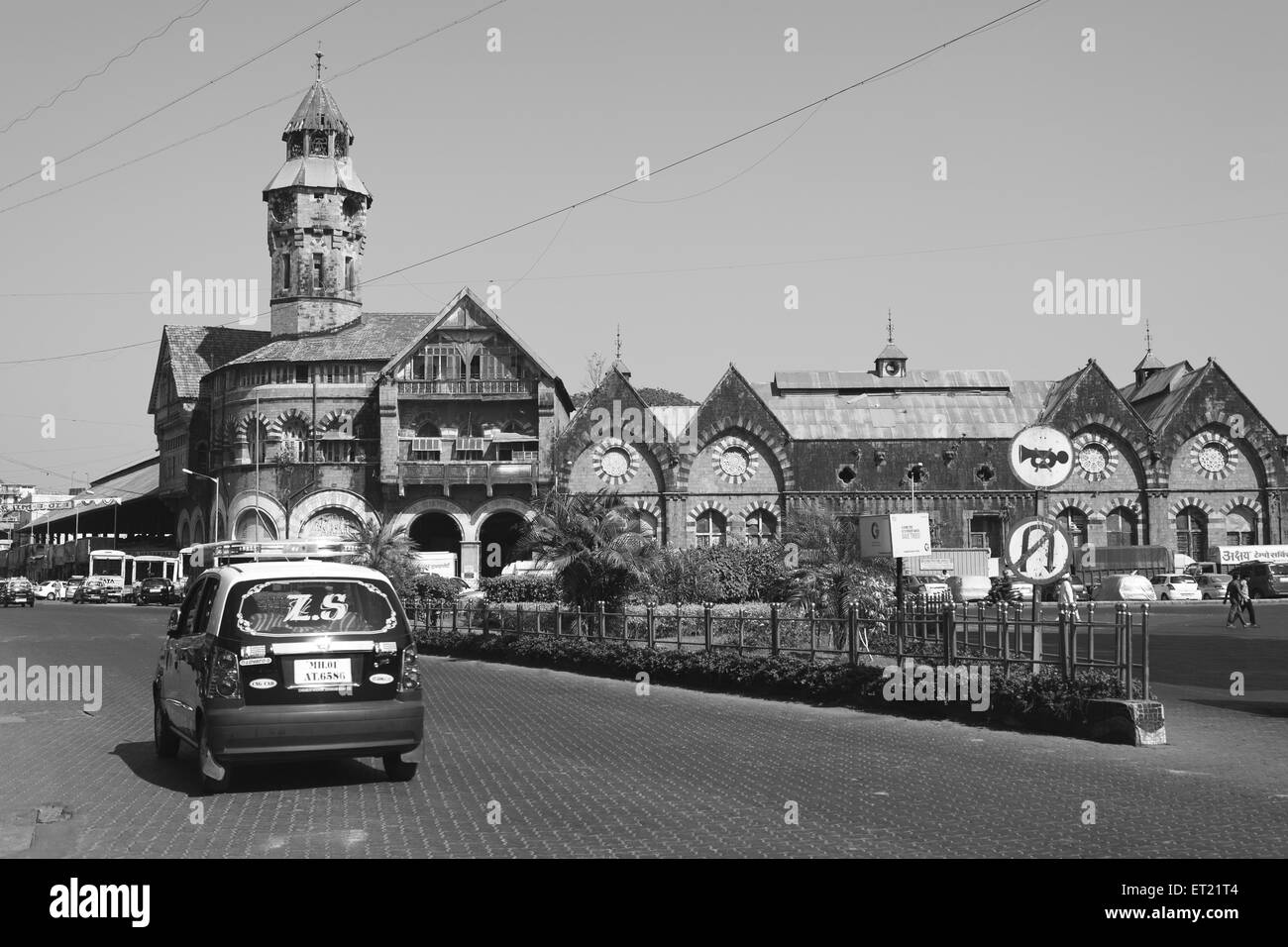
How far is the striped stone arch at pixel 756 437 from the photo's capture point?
61.0 meters

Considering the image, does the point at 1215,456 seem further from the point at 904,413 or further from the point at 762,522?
the point at 762,522

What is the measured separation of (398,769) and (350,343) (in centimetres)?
5708

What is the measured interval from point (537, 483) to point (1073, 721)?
4764cm

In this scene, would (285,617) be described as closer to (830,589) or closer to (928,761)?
(928,761)

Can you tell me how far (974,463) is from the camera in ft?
204

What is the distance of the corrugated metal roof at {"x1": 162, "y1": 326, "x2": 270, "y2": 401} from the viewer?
74.2 m

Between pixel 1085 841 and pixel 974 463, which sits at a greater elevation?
pixel 974 463

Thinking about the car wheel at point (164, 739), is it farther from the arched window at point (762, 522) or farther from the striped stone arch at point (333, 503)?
the striped stone arch at point (333, 503)

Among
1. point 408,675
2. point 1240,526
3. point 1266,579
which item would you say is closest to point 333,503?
point 1266,579

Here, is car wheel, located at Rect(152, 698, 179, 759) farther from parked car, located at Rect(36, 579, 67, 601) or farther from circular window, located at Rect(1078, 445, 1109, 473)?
parked car, located at Rect(36, 579, 67, 601)

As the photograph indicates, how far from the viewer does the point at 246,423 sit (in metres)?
64.8

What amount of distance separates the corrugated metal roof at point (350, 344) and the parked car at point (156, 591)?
1129 centimetres
